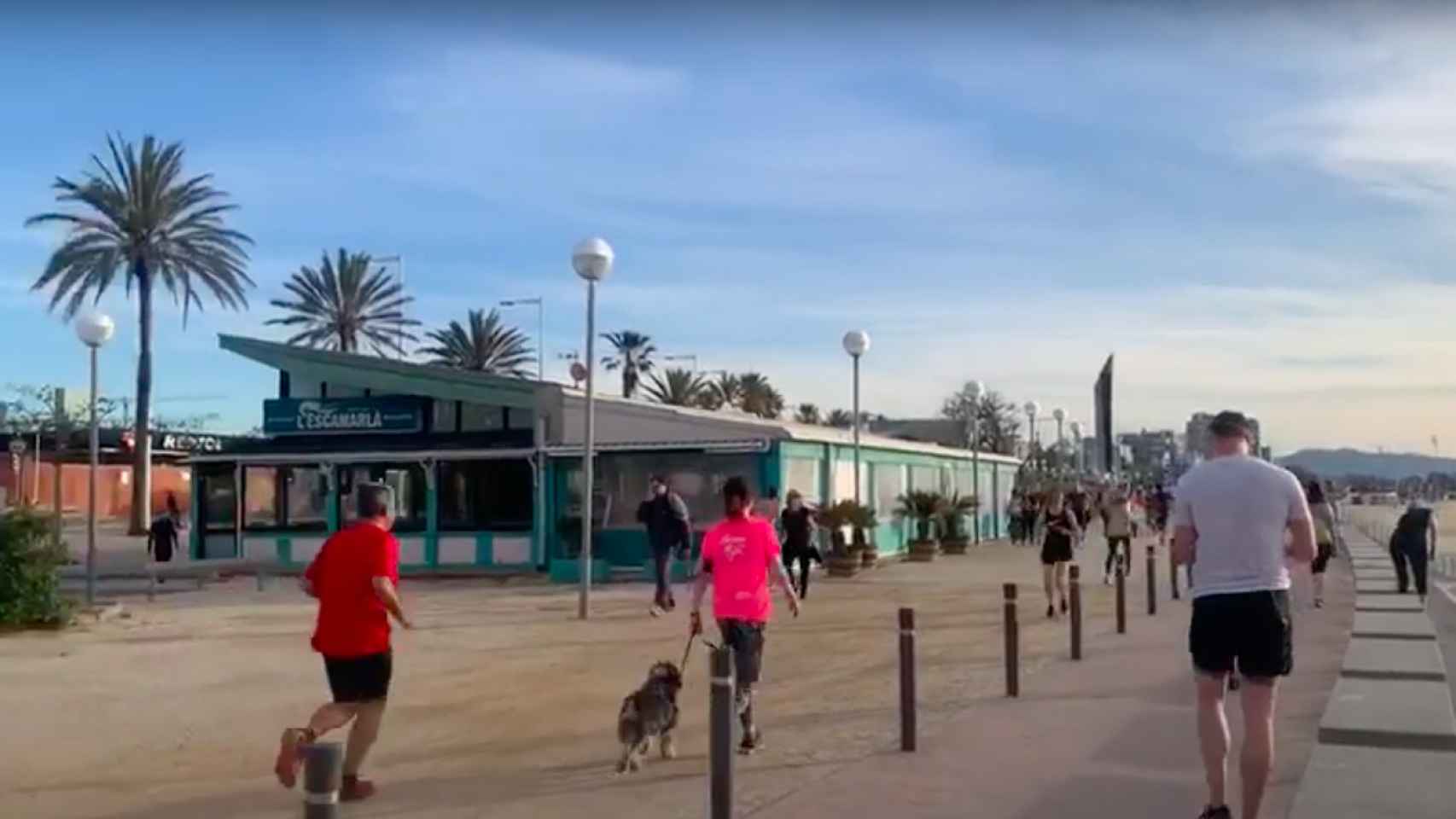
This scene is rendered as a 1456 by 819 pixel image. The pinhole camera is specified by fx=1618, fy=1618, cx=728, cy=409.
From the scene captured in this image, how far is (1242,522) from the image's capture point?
6.96 meters

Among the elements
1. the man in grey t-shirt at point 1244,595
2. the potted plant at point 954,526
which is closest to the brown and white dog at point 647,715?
the man in grey t-shirt at point 1244,595

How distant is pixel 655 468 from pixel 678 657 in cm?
1305

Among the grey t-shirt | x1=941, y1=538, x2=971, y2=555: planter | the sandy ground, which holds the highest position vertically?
the grey t-shirt

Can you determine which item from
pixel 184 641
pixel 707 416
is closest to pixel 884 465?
pixel 707 416

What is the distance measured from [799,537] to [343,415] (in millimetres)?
13456

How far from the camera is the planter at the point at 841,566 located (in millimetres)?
27312

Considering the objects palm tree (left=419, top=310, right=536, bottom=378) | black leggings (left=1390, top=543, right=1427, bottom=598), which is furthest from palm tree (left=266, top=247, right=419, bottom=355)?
black leggings (left=1390, top=543, right=1427, bottom=598)

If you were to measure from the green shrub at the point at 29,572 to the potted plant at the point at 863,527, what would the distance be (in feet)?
44.4

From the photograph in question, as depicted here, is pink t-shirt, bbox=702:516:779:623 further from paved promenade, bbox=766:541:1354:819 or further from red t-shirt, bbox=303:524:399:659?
red t-shirt, bbox=303:524:399:659

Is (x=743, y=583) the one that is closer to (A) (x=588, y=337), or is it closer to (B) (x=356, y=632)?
(B) (x=356, y=632)

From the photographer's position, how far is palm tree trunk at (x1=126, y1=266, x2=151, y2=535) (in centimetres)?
4719

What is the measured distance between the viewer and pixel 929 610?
19.9m

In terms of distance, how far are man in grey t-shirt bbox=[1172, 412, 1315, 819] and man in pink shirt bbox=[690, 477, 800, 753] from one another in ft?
10.2

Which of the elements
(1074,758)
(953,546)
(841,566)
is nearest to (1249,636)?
(1074,758)
